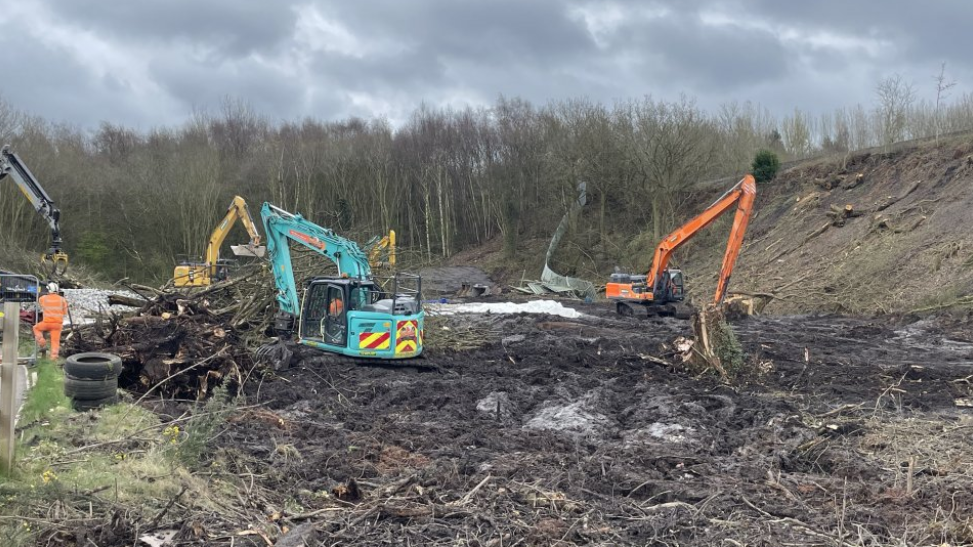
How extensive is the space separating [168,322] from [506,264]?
112 ft

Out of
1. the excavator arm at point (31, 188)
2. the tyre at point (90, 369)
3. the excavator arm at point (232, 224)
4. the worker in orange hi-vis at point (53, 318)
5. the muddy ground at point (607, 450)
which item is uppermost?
the excavator arm at point (31, 188)

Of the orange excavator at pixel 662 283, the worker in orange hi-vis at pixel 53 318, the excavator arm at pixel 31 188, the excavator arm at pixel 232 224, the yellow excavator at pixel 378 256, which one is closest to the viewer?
the worker in orange hi-vis at pixel 53 318

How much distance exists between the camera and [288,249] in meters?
16.5

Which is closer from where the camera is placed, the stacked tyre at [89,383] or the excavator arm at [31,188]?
the stacked tyre at [89,383]

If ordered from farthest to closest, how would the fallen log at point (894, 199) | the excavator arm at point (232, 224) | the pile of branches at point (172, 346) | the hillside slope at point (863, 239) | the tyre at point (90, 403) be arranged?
1. the fallen log at point (894, 199)
2. the hillside slope at point (863, 239)
3. the excavator arm at point (232, 224)
4. the pile of branches at point (172, 346)
5. the tyre at point (90, 403)

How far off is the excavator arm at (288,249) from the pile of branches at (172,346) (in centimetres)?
135

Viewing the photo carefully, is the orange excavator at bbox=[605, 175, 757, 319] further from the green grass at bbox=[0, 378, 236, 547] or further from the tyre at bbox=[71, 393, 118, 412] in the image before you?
the green grass at bbox=[0, 378, 236, 547]

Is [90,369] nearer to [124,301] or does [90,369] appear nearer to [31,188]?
[124,301]

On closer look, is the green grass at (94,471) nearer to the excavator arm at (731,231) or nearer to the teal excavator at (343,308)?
the teal excavator at (343,308)

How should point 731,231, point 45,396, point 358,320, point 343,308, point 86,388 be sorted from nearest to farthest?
point 86,388
point 45,396
point 358,320
point 343,308
point 731,231

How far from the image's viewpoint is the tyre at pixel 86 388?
9.74 m

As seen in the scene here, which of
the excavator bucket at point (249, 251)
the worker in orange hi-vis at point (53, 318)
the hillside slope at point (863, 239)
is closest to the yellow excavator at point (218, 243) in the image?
the excavator bucket at point (249, 251)

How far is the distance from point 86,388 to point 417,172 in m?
43.7

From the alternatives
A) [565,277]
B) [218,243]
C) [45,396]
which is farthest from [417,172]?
[45,396]
